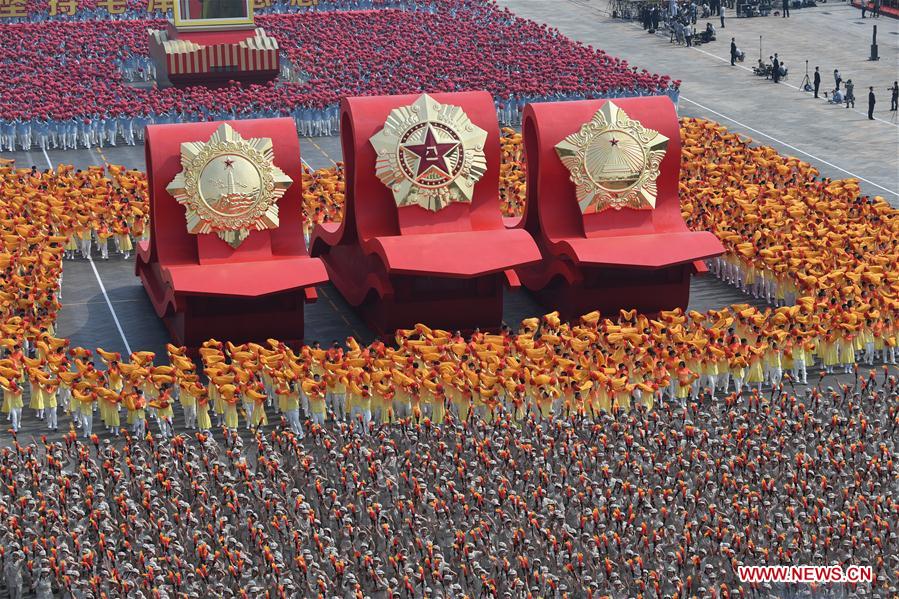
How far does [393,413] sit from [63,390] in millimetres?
8342

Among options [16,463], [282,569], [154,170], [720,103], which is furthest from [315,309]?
[720,103]

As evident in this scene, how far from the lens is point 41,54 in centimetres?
8031

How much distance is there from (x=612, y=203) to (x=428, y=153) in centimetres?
551

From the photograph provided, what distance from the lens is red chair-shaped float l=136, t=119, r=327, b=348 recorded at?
4306 cm

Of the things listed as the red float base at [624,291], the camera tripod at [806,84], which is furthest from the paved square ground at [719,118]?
the red float base at [624,291]

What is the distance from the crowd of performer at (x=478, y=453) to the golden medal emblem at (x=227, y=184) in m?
3.61

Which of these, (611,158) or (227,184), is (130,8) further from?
(611,158)

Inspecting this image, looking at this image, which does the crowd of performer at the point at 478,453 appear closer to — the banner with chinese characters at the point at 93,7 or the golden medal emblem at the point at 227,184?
the golden medal emblem at the point at 227,184

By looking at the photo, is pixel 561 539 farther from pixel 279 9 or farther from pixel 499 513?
pixel 279 9

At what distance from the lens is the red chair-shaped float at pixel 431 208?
144 ft

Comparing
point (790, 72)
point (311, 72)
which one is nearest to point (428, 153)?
point (311, 72)

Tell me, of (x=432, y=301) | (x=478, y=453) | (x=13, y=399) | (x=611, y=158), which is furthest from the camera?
(x=611, y=158)

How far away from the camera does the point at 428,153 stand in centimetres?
4406

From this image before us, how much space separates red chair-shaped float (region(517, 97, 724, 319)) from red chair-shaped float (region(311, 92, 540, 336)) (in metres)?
1.48
